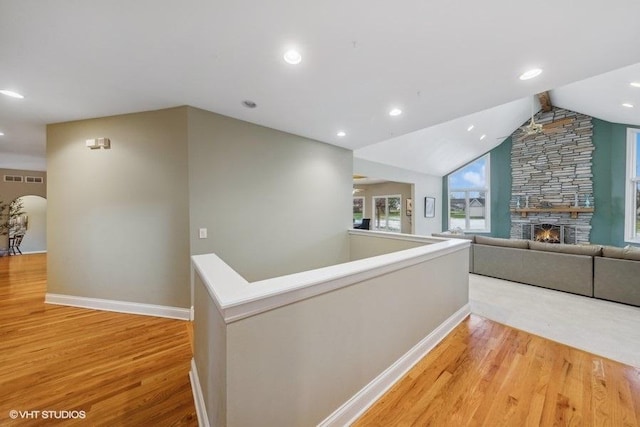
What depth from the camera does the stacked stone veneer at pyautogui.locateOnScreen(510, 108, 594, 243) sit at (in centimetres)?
690

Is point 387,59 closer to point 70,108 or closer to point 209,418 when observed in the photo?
point 209,418

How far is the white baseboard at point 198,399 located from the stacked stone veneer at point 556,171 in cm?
956

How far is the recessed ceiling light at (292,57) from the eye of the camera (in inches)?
74.9

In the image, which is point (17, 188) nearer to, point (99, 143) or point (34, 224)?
point (34, 224)

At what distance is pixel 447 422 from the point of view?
5.08 ft

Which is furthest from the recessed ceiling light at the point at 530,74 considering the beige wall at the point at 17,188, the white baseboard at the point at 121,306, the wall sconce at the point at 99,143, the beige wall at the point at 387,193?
the beige wall at the point at 17,188

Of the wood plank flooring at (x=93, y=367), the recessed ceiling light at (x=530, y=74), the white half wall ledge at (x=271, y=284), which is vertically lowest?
the wood plank flooring at (x=93, y=367)

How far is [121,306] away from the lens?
123 inches

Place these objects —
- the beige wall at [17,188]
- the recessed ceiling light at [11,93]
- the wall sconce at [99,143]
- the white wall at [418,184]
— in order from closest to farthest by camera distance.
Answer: the recessed ceiling light at [11,93], the wall sconce at [99,143], the beige wall at [17,188], the white wall at [418,184]

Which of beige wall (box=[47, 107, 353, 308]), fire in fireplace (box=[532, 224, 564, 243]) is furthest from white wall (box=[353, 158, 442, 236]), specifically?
beige wall (box=[47, 107, 353, 308])

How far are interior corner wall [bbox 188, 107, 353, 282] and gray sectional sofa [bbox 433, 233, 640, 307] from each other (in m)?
2.74

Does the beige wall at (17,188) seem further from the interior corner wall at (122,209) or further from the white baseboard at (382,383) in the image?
the white baseboard at (382,383)

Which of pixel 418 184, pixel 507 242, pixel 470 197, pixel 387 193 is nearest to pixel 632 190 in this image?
pixel 470 197

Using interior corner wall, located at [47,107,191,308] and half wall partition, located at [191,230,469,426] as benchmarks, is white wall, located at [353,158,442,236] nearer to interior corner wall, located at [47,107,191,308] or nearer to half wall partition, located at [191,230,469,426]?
interior corner wall, located at [47,107,191,308]
